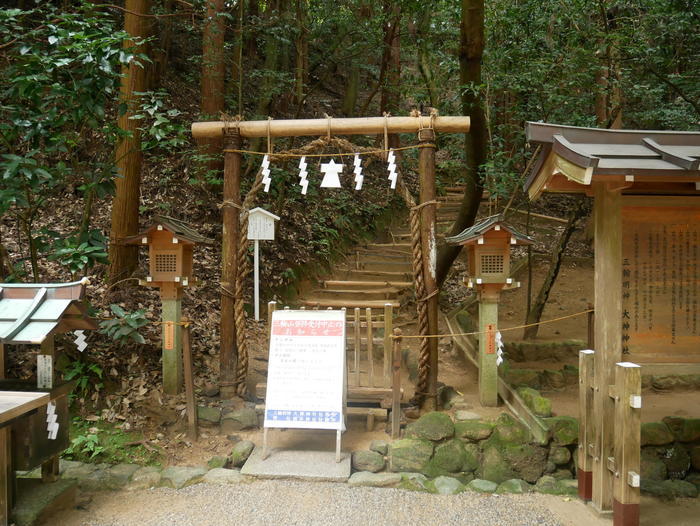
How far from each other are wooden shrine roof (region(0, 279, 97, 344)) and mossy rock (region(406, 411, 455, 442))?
348 cm

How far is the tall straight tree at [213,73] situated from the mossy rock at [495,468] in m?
6.83

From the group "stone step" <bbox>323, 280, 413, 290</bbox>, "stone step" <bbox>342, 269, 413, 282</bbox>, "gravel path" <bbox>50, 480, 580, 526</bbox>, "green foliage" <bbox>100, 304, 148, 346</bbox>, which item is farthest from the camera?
"stone step" <bbox>342, 269, 413, 282</bbox>

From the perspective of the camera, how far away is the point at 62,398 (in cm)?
465

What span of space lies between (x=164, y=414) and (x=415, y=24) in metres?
14.0

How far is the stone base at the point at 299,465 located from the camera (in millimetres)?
5164

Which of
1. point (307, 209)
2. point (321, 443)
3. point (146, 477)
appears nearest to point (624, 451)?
point (321, 443)

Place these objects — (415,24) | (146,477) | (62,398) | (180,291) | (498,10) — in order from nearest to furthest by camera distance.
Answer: (62,398) → (146,477) → (180,291) → (498,10) → (415,24)

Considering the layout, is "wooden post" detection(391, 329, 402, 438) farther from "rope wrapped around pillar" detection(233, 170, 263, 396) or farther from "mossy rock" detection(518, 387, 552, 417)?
"rope wrapped around pillar" detection(233, 170, 263, 396)

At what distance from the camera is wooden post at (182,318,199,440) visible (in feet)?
18.8

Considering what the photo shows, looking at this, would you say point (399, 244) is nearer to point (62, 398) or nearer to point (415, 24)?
point (415, 24)

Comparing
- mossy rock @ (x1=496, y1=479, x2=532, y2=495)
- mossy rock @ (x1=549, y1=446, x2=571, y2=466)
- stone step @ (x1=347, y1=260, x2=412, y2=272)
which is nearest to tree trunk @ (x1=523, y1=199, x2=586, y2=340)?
mossy rock @ (x1=549, y1=446, x2=571, y2=466)

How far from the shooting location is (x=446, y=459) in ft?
18.2

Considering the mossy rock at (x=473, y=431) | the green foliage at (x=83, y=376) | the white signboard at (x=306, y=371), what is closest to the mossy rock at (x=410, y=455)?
the mossy rock at (x=473, y=431)

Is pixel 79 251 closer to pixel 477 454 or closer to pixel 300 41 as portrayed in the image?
pixel 477 454
